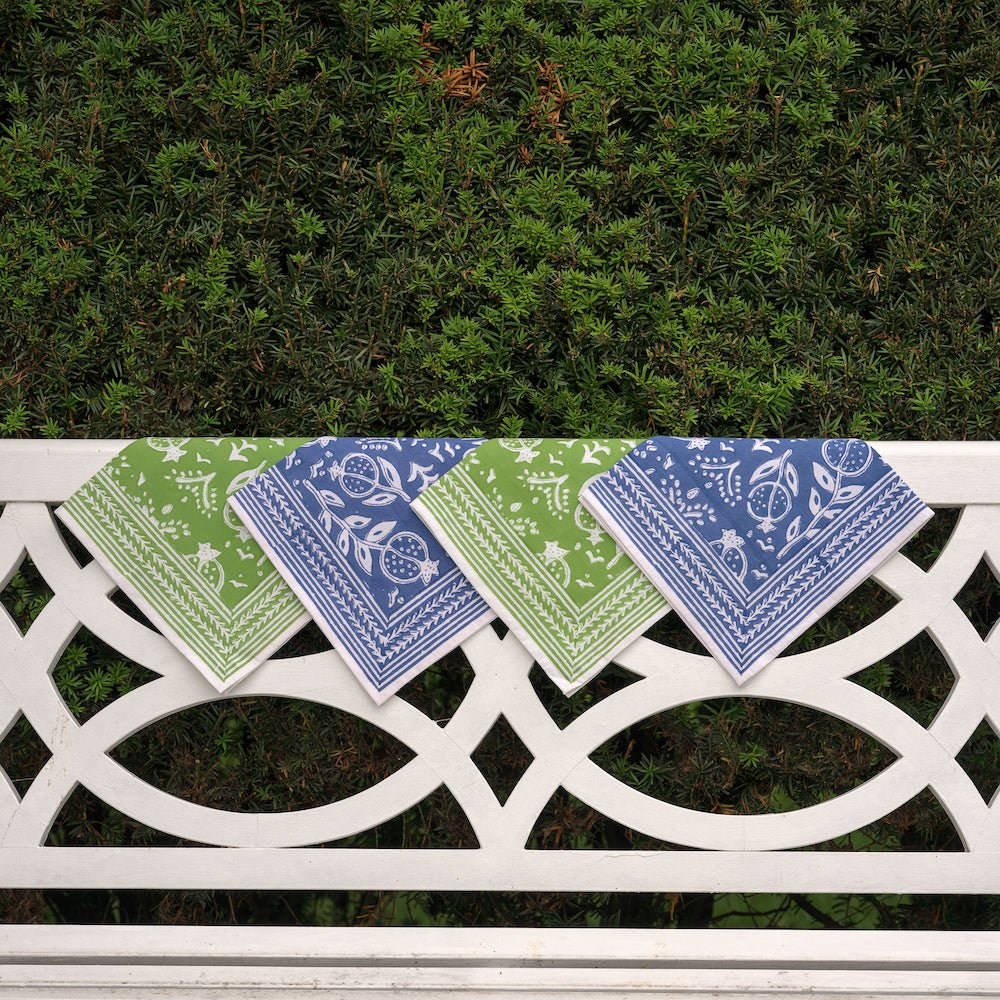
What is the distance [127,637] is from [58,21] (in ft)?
3.39

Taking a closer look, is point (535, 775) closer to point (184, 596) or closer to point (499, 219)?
point (184, 596)

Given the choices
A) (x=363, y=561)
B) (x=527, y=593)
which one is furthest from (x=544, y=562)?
(x=363, y=561)

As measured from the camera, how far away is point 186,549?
132cm

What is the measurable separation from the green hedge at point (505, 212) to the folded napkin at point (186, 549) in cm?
21

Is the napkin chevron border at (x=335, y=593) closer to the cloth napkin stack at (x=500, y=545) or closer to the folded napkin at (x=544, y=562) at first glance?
the cloth napkin stack at (x=500, y=545)

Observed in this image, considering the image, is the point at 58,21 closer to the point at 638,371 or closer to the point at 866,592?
the point at 638,371

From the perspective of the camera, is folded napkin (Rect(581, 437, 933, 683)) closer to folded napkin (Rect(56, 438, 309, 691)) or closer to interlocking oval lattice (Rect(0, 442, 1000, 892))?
interlocking oval lattice (Rect(0, 442, 1000, 892))

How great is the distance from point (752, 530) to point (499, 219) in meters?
0.66

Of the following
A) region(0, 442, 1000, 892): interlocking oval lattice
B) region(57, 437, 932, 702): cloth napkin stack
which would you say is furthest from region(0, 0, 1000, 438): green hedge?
region(0, 442, 1000, 892): interlocking oval lattice

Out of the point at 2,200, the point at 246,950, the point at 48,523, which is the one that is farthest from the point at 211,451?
the point at 246,950

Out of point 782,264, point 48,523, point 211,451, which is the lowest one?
point 48,523

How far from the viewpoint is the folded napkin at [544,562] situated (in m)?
1.29

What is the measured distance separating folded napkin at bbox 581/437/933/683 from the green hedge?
0.21 meters

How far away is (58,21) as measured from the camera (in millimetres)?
1477
